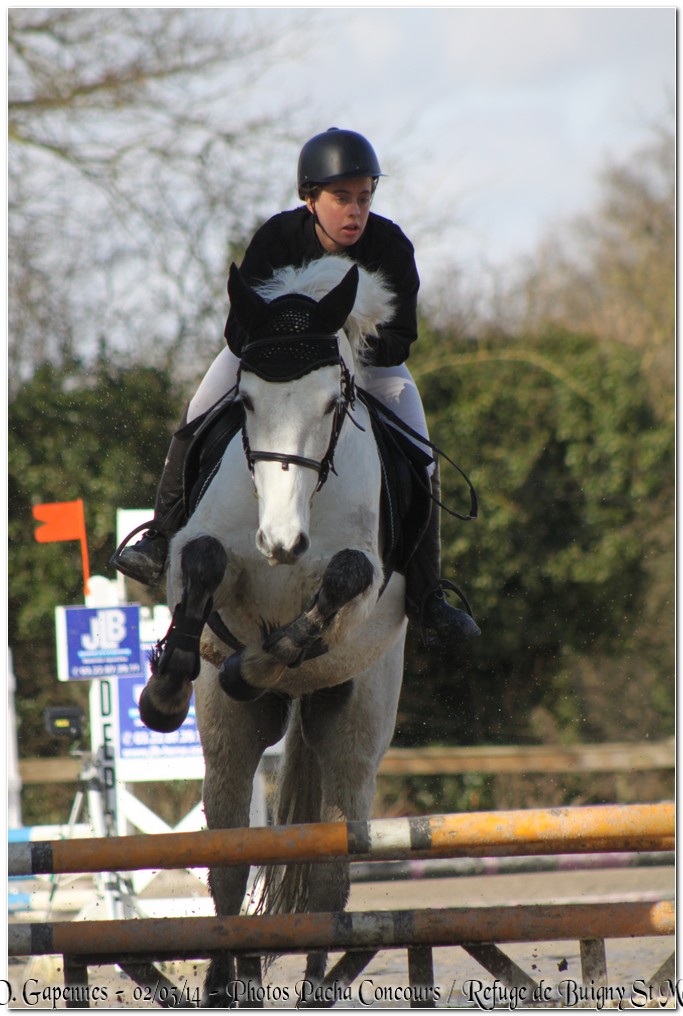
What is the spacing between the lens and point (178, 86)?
985cm

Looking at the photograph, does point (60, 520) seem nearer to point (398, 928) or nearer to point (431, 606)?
point (431, 606)

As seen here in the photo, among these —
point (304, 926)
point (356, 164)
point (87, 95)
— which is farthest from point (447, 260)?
point (304, 926)

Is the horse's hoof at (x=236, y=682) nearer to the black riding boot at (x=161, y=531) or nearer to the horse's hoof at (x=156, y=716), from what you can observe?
the horse's hoof at (x=156, y=716)

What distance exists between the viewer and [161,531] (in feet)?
11.8

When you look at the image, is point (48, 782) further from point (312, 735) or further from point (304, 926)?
point (304, 926)

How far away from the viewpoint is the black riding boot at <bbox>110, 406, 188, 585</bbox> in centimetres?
345

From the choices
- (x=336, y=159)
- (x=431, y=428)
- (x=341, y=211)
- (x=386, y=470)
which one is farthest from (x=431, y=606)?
(x=431, y=428)

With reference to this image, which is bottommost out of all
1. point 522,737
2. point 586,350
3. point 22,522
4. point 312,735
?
point 312,735

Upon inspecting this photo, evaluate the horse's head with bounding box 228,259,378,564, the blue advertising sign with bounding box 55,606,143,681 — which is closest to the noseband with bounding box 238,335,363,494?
the horse's head with bounding box 228,259,378,564

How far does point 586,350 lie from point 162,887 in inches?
259

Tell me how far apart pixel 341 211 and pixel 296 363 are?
2.39 feet

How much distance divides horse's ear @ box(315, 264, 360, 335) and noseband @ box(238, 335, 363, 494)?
4cm

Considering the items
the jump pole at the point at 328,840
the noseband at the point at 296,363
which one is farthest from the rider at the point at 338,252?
the jump pole at the point at 328,840

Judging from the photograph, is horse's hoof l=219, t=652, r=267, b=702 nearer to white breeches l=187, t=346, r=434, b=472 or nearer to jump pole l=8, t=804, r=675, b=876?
jump pole l=8, t=804, r=675, b=876
